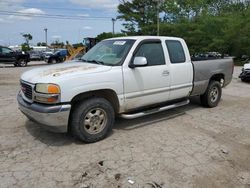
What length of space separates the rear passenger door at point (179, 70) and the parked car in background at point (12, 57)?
19.6 metres

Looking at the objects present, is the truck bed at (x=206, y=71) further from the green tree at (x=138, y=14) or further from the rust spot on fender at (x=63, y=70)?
the green tree at (x=138, y=14)

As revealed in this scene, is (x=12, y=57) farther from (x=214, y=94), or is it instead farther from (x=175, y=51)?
(x=175, y=51)

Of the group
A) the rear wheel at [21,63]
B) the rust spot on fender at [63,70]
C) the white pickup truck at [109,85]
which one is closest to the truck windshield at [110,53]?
the white pickup truck at [109,85]

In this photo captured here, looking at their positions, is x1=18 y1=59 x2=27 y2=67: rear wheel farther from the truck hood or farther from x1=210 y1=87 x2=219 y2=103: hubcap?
the truck hood

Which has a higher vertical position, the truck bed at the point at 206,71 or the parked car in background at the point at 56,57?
the parked car in background at the point at 56,57

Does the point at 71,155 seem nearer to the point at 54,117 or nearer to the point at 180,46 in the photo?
the point at 54,117

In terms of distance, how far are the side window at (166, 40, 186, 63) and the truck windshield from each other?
1004 mm

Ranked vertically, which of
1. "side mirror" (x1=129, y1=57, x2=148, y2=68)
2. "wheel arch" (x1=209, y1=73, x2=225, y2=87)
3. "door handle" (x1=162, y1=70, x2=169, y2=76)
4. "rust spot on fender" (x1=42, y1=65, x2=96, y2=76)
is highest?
"side mirror" (x1=129, y1=57, x2=148, y2=68)

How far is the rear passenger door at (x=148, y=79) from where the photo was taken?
5.12 m

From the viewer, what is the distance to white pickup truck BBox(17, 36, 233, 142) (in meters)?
4.33

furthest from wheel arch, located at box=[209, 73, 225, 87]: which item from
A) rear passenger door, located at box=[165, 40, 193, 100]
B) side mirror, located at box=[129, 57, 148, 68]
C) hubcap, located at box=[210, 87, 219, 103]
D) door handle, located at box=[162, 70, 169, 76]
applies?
side mirror, located at box=[129, 57, 148, 68]

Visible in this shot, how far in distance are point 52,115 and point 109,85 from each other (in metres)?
1.11

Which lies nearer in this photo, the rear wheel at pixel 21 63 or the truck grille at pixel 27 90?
the truck grille at pixel 27 90

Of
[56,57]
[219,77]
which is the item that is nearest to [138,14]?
[56,57]
